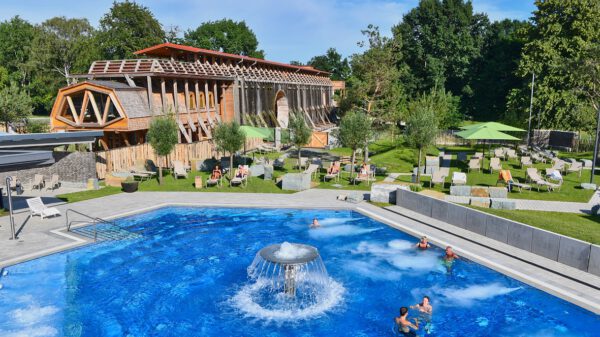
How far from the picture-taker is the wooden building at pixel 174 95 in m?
27.8

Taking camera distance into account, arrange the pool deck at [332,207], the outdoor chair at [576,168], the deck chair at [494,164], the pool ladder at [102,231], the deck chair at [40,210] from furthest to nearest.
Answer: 1. the deck chair at [494,164]
2. the outdoor chair at [576,168]
3. the deck chair at [40,210]
4. the pool ladder at [102,231]
5. the pool deck at [332,207]

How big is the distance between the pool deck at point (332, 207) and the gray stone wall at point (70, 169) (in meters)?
3.31

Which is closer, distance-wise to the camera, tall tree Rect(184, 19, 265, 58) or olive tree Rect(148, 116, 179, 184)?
olive tree Rect(148, 116, 179, 184)

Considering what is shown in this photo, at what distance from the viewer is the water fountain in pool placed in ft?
35.9

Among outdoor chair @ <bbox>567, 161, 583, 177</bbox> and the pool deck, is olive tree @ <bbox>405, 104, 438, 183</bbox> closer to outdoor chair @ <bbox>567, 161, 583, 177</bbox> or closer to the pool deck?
the pool deck

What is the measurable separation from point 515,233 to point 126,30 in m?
61.1

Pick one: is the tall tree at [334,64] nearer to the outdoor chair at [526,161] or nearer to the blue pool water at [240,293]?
the outdoor chair at [526,161]

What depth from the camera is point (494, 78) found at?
60.0 meters

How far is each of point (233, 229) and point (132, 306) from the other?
6190 millimetres

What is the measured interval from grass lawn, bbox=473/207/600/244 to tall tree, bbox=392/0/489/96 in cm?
4699

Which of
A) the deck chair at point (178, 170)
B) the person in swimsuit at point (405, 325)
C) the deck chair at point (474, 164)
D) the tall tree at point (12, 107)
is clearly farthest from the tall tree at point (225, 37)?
the person in swimsuit at point (405, 325)

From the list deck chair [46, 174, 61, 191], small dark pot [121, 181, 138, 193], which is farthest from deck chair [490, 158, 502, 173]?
deck chair [46, 174, 61, 191]

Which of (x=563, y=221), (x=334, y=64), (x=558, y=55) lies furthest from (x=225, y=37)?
(x=563, y=221)

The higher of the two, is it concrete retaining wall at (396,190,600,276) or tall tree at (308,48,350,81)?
tall tree at (308,48,350,81)
